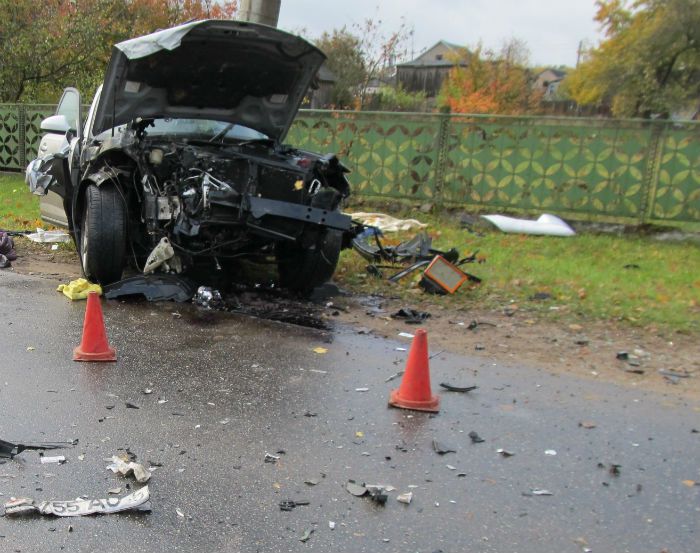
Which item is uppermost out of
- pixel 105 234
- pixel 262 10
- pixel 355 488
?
pixel 262 10

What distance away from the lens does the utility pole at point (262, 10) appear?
33.6 feet

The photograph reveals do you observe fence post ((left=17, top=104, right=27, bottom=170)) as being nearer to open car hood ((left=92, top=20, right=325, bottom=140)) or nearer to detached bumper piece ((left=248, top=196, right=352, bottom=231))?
open car hood ((left=92, top=20, right=325, bottom=140))

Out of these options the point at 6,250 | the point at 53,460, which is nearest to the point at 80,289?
the point at 6,250

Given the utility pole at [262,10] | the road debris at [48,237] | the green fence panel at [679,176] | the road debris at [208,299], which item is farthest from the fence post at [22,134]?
the green fence panel at [679,176]

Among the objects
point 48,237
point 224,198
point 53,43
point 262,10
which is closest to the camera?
point 224,198

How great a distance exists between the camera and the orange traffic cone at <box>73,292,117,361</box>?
4.77 m

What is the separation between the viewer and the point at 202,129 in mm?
7223

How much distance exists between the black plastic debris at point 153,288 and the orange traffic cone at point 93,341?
5.22ft

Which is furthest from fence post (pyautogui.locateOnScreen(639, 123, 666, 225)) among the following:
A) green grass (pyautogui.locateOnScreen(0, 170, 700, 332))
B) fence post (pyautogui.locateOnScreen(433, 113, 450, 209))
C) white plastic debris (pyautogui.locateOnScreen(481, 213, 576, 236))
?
fence post (pyautogui.locateOnScreen(433, 113, 450, 209))

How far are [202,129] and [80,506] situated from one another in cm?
505

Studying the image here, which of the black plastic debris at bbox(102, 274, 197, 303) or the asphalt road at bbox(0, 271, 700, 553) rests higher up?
the black plastic debris at bbox(102, 274, 197, 303)

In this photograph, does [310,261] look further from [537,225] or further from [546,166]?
[546,166]

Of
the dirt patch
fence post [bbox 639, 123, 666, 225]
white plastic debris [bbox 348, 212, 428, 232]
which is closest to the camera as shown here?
the dirt patch

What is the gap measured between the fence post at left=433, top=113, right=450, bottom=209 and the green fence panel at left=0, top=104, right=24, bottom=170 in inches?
435
